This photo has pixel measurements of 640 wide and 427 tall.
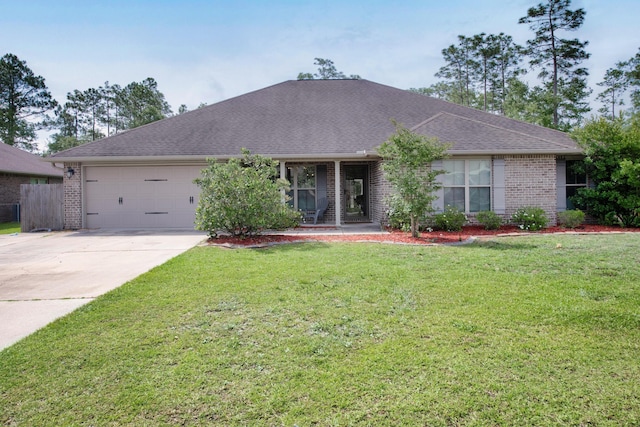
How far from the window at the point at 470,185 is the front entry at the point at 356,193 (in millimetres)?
3859

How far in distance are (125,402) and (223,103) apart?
1603cm

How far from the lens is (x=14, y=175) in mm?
19828

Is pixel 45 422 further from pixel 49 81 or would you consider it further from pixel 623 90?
pixel 49 81

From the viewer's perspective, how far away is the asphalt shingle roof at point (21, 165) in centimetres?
1905

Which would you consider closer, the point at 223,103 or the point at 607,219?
the point at 607,219

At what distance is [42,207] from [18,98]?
3066cm

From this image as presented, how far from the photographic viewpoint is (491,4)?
10719 millimetres

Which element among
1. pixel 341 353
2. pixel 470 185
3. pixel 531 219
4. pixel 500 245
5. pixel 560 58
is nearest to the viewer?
pixel 341 353

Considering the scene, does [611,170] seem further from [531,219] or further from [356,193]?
[356,193]

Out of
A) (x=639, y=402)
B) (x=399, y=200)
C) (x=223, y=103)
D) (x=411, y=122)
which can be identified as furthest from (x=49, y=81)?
(x=639, y=402)

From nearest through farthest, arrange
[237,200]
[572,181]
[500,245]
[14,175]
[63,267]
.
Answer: [63,267] < [500,245] < [237,200] < [572,181] < [14,175]

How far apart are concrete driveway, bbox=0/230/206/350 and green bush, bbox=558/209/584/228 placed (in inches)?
417

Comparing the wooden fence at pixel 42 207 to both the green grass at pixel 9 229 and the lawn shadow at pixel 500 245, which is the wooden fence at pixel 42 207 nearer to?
the green grass at pixel 9 229

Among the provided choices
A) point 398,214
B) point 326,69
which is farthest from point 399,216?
point 326,69
